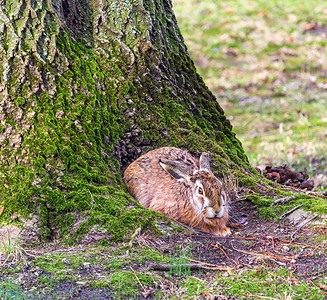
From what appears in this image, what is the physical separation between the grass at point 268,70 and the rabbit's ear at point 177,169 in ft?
8.76

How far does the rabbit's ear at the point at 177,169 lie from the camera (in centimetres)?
511

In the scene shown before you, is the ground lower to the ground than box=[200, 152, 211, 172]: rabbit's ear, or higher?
lower

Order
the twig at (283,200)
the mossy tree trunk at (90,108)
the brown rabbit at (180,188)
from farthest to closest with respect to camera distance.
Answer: the twig at (283,200), the brown rabbit at (180,188), the mossy tree trunk at (90,108)

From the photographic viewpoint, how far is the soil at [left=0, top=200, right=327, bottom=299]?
138 inches

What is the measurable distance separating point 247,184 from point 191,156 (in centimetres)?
78

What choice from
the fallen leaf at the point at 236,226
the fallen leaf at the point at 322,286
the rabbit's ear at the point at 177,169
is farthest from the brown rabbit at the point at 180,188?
the fallen leaf at the point at 322,286

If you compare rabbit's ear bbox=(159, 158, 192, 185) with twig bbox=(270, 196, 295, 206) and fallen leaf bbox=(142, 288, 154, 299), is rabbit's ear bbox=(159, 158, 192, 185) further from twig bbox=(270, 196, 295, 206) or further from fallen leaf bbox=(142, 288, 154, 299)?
fallen leaf bbox=(142, 288, 154, 299)

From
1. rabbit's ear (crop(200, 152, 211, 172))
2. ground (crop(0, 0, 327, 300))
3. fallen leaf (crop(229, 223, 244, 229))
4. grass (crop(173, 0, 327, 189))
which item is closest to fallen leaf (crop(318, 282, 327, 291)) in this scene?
ground (crop(0, 0, 327, 300))

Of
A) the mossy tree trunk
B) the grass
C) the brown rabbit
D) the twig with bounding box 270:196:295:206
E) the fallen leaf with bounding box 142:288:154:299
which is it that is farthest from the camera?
the grass

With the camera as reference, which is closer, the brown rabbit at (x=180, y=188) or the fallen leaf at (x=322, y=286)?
the fallen leaf at (x=322, y=286)

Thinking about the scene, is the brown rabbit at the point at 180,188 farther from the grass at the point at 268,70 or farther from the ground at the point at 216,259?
the grass at the point at 268,70

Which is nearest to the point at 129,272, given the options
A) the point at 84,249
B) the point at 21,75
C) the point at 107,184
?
the point at 84,249

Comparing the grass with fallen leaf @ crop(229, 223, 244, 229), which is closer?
fallen leaf @ crop(229, 223, 244, 229)

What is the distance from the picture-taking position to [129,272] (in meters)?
3.69
